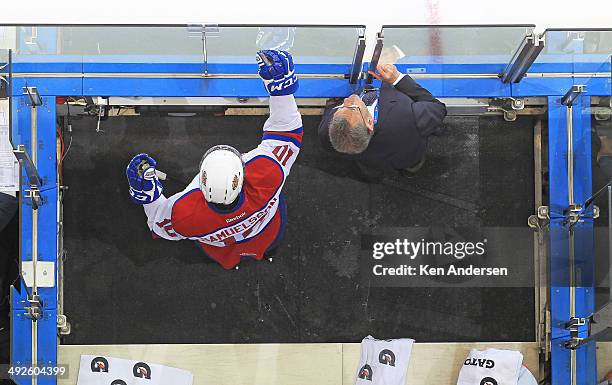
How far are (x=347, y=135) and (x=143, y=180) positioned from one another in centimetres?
76

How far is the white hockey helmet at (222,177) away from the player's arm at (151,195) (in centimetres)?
24

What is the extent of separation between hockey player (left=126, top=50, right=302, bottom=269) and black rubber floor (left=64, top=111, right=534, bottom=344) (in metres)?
0.17

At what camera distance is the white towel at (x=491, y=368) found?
315 centimetres

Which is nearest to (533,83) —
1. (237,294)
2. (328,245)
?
(328,245)

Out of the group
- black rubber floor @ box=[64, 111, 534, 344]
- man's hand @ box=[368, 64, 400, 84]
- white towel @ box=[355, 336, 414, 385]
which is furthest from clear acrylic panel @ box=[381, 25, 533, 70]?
white towel @ box=[355, 336, 414, 385]

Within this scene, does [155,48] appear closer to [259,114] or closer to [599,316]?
[259,114]

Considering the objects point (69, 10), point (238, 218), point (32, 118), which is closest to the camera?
point (238, 218)

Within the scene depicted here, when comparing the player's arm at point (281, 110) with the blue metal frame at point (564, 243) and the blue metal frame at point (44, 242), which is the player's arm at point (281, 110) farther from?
the blue metal frame at point (564, 243)

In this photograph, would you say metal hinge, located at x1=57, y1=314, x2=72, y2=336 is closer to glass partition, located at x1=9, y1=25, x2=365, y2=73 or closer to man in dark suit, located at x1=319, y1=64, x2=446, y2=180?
glass partition, located at x1=9, y1=25, x2=365, y2=73

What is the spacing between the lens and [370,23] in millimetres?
3502

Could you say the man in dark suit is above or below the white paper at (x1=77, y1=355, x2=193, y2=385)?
above

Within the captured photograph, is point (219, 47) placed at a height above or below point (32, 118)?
above

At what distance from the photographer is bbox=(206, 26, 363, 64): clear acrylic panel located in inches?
117

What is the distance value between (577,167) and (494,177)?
→ 12.7 inches
